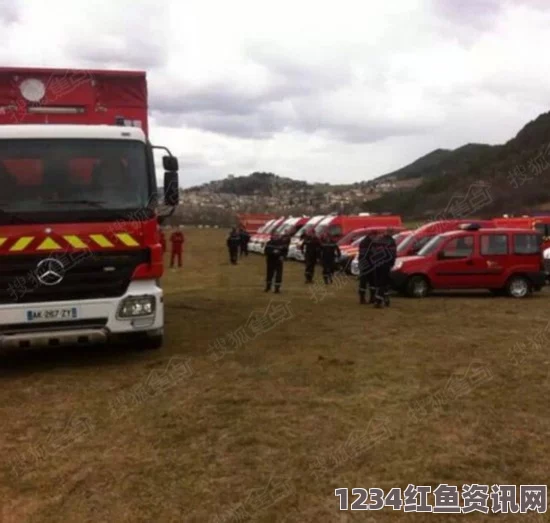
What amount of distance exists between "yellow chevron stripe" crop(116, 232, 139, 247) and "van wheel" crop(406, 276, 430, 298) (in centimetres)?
979

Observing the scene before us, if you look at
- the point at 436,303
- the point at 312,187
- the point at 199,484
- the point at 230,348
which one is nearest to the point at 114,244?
the point at 230,348

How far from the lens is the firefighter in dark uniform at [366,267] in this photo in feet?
48.1

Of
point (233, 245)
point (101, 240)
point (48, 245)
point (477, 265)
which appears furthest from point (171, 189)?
point (233, 245)

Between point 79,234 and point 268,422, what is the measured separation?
3.27 metres

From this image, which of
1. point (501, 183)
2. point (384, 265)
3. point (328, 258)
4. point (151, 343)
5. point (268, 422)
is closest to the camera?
point (268, 422)

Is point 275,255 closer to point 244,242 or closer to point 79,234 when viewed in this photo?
point 79,234

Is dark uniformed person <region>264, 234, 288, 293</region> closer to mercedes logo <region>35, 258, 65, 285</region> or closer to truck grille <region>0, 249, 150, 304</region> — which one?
truck grille <region>0, 249, 150, 304</region>

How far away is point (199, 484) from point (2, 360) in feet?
18.5

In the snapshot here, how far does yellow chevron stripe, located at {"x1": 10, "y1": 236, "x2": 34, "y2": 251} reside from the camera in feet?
25.5

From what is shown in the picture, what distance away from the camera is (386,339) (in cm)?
1034

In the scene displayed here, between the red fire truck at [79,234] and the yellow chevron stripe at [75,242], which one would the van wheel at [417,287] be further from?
the yellow chevron stripe at [75,242]

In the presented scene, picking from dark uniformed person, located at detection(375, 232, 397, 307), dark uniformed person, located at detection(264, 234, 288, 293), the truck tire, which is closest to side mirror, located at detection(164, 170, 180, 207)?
dark uniformed person, located at detection(375, 232, 397, 307)

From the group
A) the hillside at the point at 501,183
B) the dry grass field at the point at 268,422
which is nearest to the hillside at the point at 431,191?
the hillside at the point at 501,183

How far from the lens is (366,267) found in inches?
587
